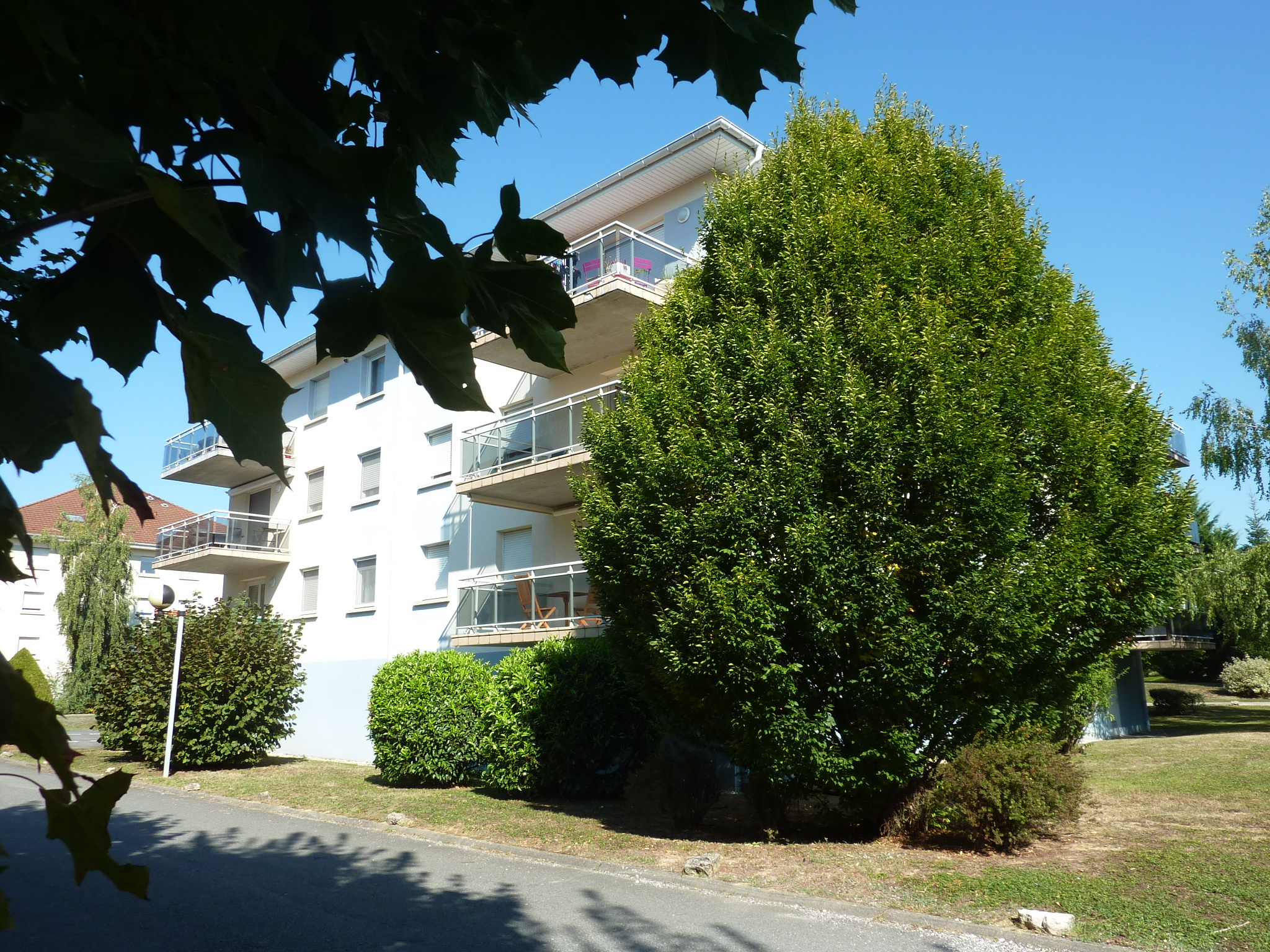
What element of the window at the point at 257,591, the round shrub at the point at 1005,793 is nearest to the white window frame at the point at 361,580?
the window at the point at 257,591

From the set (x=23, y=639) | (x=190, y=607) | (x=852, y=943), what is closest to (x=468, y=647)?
(x=190, y=607)

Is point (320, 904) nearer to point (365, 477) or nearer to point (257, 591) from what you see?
point (365, 477)

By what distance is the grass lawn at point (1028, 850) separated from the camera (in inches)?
254

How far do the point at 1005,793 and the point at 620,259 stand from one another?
10371mm

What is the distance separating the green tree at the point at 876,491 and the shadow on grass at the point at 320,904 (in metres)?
2.70

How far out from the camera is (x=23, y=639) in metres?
44.4

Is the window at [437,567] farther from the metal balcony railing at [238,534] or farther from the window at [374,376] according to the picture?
the metal balcony railing at [238,534]

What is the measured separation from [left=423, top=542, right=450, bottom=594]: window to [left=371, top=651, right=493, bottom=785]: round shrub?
5147mm

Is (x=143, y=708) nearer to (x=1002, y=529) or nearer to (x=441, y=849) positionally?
(x=441, y=849)

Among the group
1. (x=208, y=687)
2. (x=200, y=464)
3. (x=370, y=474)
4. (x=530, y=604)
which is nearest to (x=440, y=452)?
(x=370, y=474)

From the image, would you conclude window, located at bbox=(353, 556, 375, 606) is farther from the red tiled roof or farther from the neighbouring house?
the red tiled roof

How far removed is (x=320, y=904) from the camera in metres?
7.17

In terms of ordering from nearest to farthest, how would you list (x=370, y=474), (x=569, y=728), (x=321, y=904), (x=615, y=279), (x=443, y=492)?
(x=321, y=904) → (x=569, y=728) → (x=615, y=279) → (x=443, y=492) → (x=370, y=474)

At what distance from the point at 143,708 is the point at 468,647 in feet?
20.0
